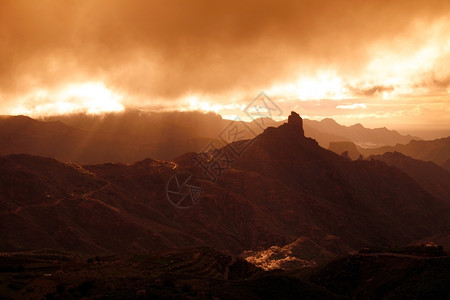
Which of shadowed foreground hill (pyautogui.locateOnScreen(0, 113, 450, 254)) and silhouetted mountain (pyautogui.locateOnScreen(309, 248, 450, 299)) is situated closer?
silhouetted mountain (pyautogui.locateOnScreen(309, 248, 450, 299))

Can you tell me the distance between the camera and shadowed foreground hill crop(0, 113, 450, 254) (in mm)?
111312

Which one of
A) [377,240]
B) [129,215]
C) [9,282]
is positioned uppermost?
[9,282]

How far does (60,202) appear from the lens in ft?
396

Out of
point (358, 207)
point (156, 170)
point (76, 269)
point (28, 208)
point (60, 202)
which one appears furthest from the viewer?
point (358, 207)

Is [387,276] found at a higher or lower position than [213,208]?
higher

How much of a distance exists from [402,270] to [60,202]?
100 meters

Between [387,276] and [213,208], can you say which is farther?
[213,208]

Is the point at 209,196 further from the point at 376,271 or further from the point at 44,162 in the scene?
the point at 376,271

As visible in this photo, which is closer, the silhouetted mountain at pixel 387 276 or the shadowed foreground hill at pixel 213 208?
the silhouetted mountain at pixel 387 276

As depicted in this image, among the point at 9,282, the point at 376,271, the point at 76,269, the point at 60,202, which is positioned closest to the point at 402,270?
the point at 376,271

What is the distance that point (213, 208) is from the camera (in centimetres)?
14462

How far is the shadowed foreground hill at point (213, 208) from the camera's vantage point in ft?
365

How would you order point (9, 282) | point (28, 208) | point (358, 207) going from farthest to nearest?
point (358, 207) < point (28, 208) < point (9, 282)

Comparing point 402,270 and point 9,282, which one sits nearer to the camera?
point 9,282
